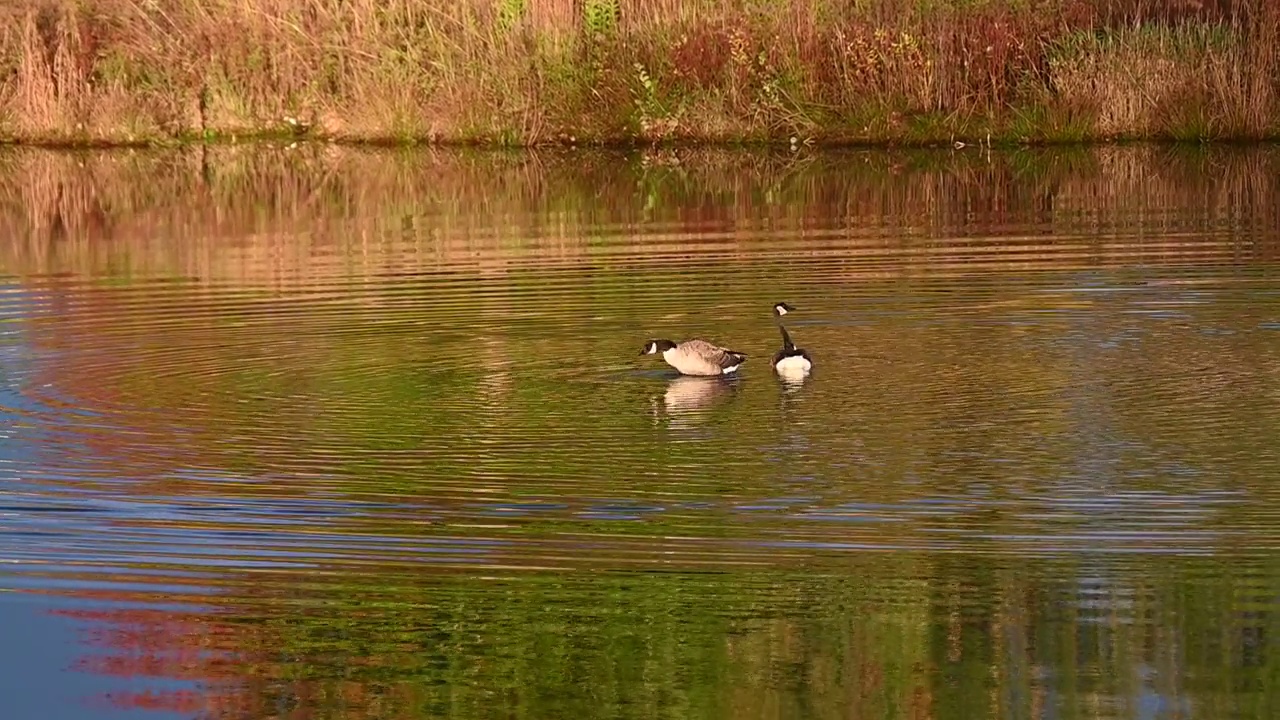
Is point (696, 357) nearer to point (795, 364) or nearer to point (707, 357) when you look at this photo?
point (707, 357)

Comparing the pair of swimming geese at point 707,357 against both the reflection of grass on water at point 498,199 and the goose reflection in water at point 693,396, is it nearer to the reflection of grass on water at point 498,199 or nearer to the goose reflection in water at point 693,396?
the goose reflection in water at point 693,396

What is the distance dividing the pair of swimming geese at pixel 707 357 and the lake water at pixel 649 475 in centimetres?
12

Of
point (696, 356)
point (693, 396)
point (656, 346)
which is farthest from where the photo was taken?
point (656, 346)

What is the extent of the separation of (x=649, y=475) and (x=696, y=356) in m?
3.04

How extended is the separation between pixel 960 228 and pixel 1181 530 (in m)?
12.6

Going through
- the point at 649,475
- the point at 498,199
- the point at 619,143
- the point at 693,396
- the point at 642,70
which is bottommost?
the point at 649,475

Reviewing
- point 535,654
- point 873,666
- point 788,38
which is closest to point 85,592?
point 535,654

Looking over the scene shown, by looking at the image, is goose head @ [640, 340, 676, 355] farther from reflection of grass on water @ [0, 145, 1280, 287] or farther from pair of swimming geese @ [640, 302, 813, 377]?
reflection of grass on water @ [0, 145, 1280, 287]

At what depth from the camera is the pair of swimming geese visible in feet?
46.0

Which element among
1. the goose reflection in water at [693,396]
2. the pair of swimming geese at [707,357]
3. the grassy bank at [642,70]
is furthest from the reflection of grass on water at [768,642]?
the grassy bank at [642,70]

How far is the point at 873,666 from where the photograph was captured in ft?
26.6

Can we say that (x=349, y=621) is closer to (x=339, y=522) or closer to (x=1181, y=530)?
(x=339, y=522)

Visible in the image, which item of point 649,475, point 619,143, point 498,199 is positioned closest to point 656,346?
point 649,475

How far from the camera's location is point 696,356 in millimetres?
14281
